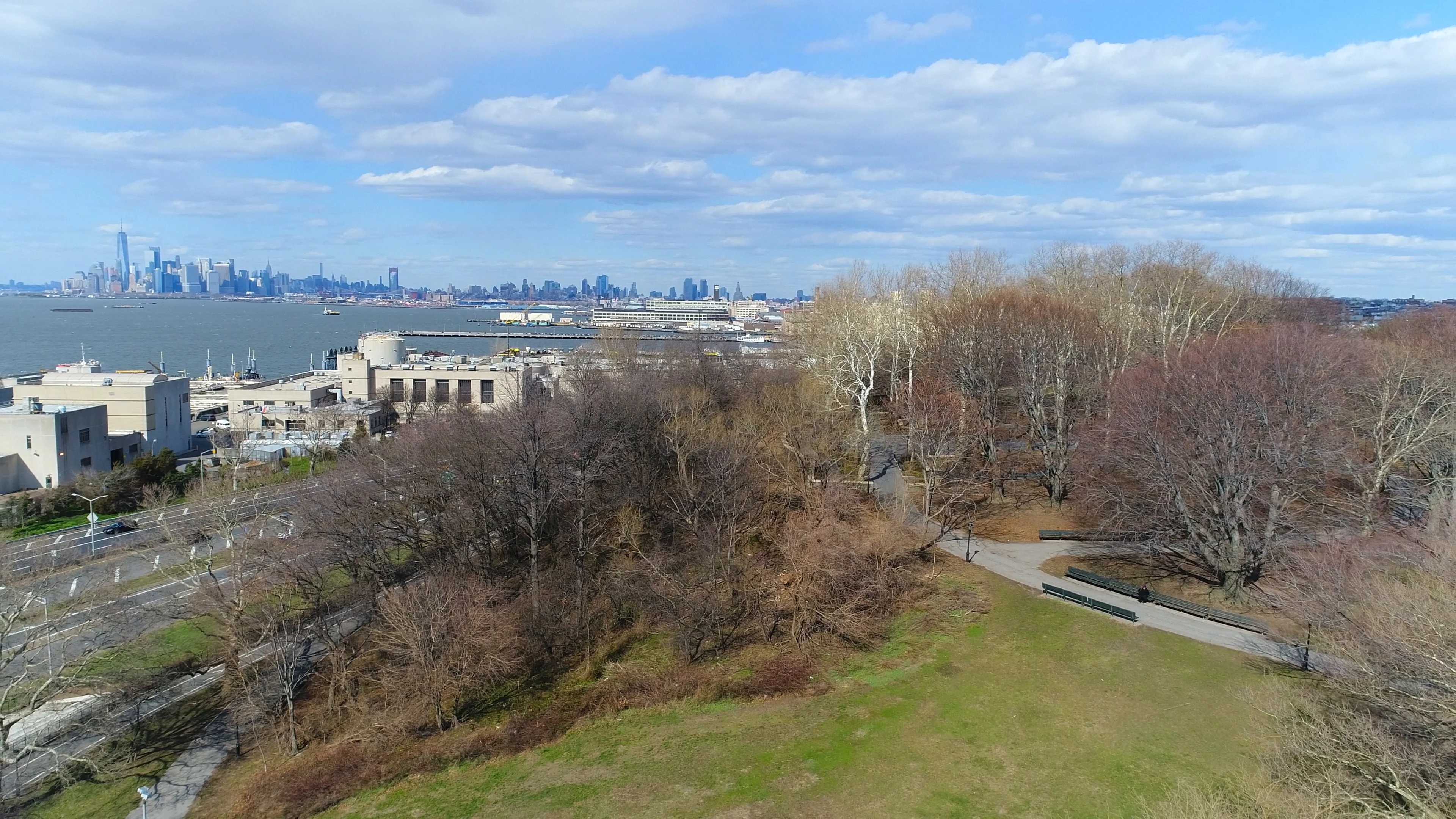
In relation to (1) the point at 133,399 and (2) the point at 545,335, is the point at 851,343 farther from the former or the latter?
(2) the point at 545,335

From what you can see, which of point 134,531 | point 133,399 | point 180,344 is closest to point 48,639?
point 134,531

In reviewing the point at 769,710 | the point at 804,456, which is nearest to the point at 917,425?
the point at 804,456

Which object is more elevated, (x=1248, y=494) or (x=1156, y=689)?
(x=1248, y=494)

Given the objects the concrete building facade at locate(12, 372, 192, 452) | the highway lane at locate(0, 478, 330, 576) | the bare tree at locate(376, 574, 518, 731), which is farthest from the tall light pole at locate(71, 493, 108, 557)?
the bare tree at locate(376, 574, 518, 731)

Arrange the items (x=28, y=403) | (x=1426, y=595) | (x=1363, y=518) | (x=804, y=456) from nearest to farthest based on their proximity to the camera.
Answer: (x=1426, y=595), (x=1363, y=518), (x=804, y=456), (x=28, y=403)

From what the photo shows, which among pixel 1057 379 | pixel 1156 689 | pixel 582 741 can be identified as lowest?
pixel 582 741

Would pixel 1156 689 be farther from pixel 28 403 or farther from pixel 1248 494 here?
pixel 28 403
